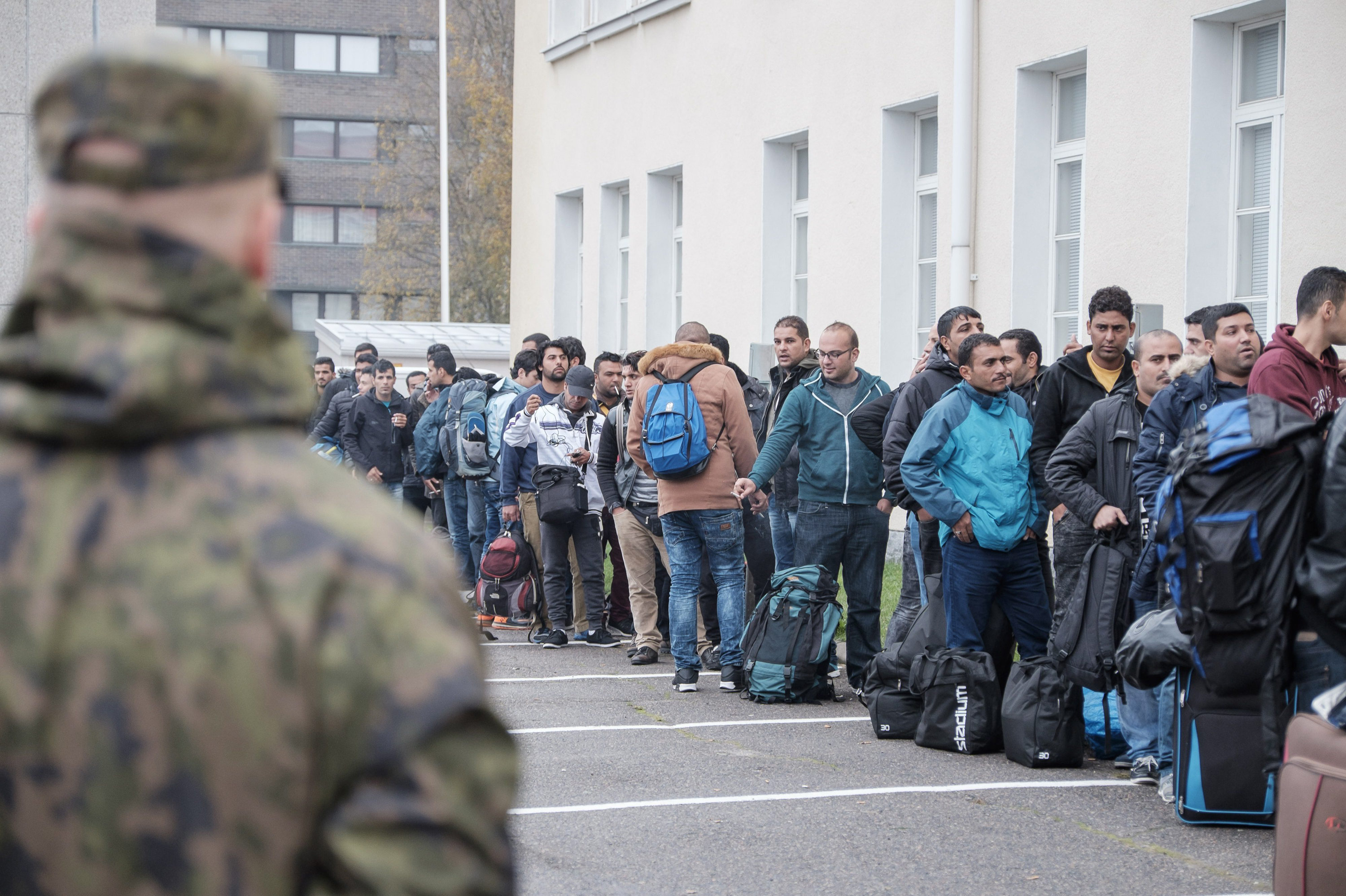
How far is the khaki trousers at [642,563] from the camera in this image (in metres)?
10.5

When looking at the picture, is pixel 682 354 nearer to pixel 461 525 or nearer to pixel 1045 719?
pixel 1045 719

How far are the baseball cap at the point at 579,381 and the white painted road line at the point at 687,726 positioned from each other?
Result: 143 inches

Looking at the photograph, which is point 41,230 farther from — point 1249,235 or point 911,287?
point 911,287

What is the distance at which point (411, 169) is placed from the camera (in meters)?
50.1

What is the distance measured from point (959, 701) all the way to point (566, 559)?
451 cm

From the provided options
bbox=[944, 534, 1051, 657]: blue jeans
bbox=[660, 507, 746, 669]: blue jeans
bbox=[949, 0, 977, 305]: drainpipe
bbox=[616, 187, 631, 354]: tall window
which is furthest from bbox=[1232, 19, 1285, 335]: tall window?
bbox=[616, 187, 631, 354]: tall window

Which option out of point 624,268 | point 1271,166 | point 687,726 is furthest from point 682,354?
point 624,268

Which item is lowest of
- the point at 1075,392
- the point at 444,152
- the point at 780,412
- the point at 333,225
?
the point at 780,412

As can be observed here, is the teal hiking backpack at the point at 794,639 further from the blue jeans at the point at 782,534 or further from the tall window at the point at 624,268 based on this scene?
the tall window at the point at 624,268

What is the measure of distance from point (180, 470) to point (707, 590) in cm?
883

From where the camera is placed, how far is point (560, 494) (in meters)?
11.2

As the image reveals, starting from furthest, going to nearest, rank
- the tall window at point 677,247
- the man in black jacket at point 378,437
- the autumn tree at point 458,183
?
the autumn tree at point 458,183 → the tall window at point 677,247 → the man in black jacket at point 378,437

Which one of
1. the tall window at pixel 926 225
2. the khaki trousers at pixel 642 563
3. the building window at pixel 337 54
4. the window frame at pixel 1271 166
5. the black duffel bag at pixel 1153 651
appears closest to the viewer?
the black duffel bag at pixel 1153 651

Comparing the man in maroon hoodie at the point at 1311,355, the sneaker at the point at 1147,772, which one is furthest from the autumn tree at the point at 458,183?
the sneaker at the point at 1147,772
